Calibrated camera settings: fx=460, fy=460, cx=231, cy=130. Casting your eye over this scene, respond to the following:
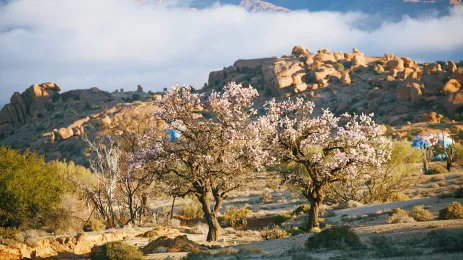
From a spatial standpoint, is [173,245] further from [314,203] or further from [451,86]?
[451,86]

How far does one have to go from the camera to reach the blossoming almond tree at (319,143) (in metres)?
20.8

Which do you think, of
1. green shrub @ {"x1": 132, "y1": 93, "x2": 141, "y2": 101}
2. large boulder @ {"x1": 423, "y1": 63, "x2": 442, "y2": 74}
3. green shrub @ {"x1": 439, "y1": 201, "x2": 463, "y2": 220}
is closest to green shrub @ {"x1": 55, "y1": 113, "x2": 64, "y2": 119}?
green shrub @ {"x1": 132, "y1": 93, "x2": 141, "y2": 101}

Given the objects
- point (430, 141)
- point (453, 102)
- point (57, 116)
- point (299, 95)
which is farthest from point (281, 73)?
point (57, 116)

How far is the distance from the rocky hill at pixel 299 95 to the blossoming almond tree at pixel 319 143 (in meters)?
54.0

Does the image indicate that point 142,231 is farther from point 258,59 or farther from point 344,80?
point 258,59

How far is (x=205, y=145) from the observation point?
20.4 metres

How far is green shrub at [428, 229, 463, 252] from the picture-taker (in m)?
12.0

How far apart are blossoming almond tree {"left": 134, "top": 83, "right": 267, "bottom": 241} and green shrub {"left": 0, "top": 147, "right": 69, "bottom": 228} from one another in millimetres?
9455

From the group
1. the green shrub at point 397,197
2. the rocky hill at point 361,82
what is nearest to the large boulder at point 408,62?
the rocky hill at point 361,82

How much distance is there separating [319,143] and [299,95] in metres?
77.1

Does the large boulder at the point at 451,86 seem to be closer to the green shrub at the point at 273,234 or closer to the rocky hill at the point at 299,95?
the rocky hill at the point at 299,95

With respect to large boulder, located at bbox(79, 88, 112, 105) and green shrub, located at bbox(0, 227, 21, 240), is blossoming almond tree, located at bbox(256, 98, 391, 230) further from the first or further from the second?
large boulder, located at bbox(79, 88, 112, 105)

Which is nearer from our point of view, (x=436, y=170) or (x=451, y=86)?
(x=436, y=170)

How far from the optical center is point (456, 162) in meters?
55.0
